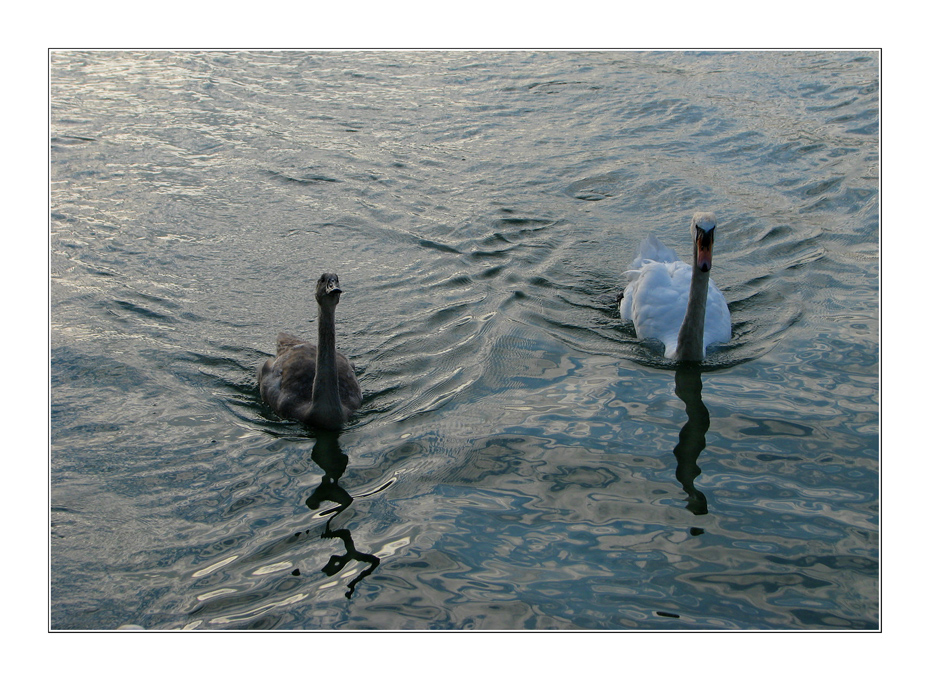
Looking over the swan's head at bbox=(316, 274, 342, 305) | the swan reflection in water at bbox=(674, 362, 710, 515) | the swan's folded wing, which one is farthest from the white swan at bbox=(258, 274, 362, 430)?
the swan's folded wing

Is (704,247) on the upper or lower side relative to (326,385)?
upper

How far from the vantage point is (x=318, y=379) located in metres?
7.71

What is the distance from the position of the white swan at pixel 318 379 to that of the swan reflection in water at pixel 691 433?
2865 mm

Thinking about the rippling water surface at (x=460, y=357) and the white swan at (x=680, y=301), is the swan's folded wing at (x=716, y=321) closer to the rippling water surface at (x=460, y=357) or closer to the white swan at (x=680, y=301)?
the white swan at (x=680, y=301)

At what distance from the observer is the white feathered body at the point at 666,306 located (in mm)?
9359

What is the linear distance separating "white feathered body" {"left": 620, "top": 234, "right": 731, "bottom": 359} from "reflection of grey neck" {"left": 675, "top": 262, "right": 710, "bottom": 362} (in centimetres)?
13

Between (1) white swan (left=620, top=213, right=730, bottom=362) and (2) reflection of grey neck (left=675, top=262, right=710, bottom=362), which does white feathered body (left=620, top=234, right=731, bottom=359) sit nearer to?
(1) white swan (left=620, top=213, right=730, bottom=362)

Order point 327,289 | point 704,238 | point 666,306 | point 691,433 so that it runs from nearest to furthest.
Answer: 1. point 327,289
2. point 691,433
3. point 704,238
4. point 666,306

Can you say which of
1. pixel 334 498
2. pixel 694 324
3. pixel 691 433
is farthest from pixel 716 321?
pixel 334 498

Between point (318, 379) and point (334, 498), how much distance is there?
1201 millimetres

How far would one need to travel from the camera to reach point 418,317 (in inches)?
387

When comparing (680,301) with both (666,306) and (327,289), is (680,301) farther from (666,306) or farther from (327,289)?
(327,289)

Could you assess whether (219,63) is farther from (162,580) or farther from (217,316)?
(162,580)
